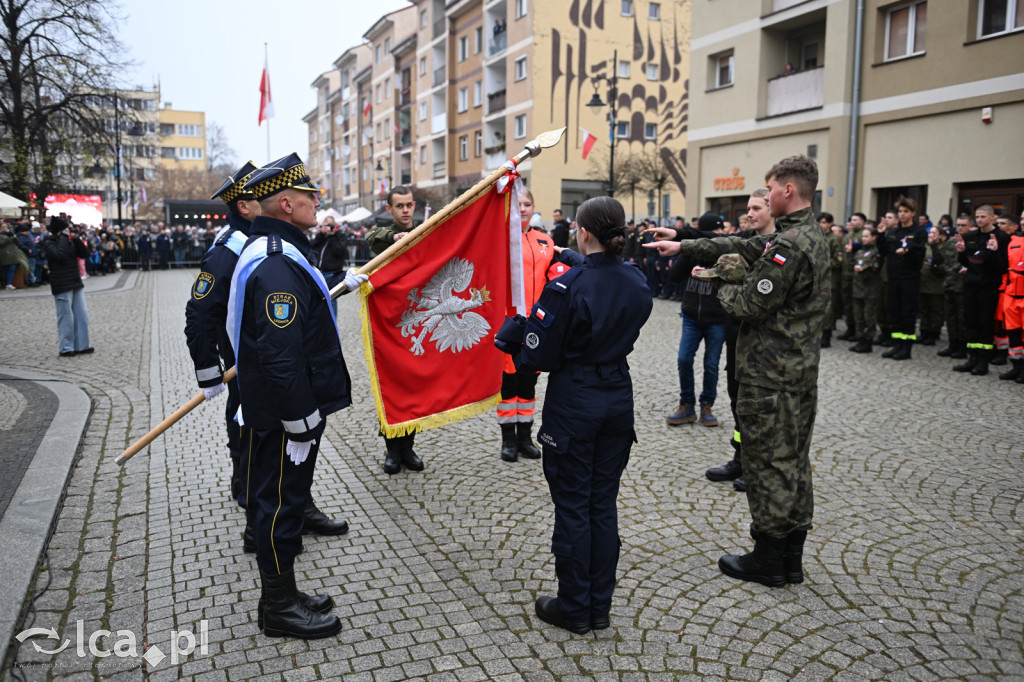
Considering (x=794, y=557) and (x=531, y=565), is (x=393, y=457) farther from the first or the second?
(x=794, y=557)

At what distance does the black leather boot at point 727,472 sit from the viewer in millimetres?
5883

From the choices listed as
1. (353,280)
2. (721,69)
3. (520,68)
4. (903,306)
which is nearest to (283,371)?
(353,280)

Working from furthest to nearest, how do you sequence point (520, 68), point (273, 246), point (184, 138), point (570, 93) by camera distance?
point (184, 138) → point (520, 68) → point (570, 93) → point (273, 246)

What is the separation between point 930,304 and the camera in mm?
12742

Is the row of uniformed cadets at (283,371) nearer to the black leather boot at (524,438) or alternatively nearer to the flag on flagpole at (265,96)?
the black leather boot at (524,438)

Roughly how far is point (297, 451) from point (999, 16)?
59.9 feet

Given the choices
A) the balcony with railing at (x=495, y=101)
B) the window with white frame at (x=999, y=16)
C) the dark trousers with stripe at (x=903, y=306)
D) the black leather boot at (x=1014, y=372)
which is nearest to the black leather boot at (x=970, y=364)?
the black leather boot at (x=1014, y=372)

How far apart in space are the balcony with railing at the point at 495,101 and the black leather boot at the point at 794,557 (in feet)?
138

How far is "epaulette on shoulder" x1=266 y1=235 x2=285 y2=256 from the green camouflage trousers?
264 cm

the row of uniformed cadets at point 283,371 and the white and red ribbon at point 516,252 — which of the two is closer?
the row of uniformed cadets at point 283,371

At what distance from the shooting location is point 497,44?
4400 centimetres

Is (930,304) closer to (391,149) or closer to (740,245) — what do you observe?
(740,245)

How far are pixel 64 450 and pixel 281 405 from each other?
402 centimetres

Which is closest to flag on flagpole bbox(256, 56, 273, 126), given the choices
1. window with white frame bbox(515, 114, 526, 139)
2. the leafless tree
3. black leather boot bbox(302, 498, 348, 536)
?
the leafless tree
